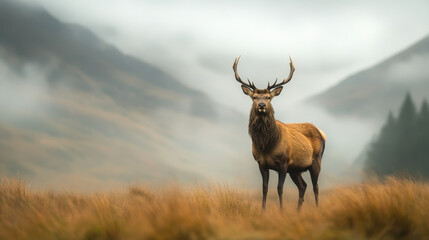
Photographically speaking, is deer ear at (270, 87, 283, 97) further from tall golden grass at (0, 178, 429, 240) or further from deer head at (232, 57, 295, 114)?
tall golden grass at (0, 178, 429, 240)

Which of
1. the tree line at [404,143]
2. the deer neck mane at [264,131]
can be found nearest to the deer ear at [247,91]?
the deer neck mane at [264,131]

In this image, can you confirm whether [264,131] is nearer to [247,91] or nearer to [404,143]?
[247,91]

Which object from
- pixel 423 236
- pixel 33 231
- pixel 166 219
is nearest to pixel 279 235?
pixel 166 219

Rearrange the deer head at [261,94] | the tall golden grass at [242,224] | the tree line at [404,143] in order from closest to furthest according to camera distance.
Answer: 1. the tall golden grass at [242,224]
2. the deer head at [261,94]
3. the tree line at [404,143]

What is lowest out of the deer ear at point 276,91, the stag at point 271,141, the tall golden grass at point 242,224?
the tall golden grass at point 242,224

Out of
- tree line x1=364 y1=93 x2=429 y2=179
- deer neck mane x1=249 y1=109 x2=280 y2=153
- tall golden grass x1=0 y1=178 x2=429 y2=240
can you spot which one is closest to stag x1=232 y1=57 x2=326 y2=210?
deer neck mane x1=249 y1=109 x2=280 y2=153

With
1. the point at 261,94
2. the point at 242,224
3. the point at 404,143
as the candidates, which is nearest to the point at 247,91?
the point at 261,94

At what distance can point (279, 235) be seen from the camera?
16.1 ft

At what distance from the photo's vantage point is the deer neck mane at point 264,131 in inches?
336

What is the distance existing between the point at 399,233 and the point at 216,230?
236 centimetres

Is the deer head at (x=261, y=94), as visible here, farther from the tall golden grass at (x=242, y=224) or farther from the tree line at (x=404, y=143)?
the tree line at (x=404, y=143)

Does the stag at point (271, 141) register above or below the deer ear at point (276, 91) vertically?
below

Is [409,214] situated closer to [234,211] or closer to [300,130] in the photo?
[234,211]

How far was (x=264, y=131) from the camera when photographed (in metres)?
8.53
